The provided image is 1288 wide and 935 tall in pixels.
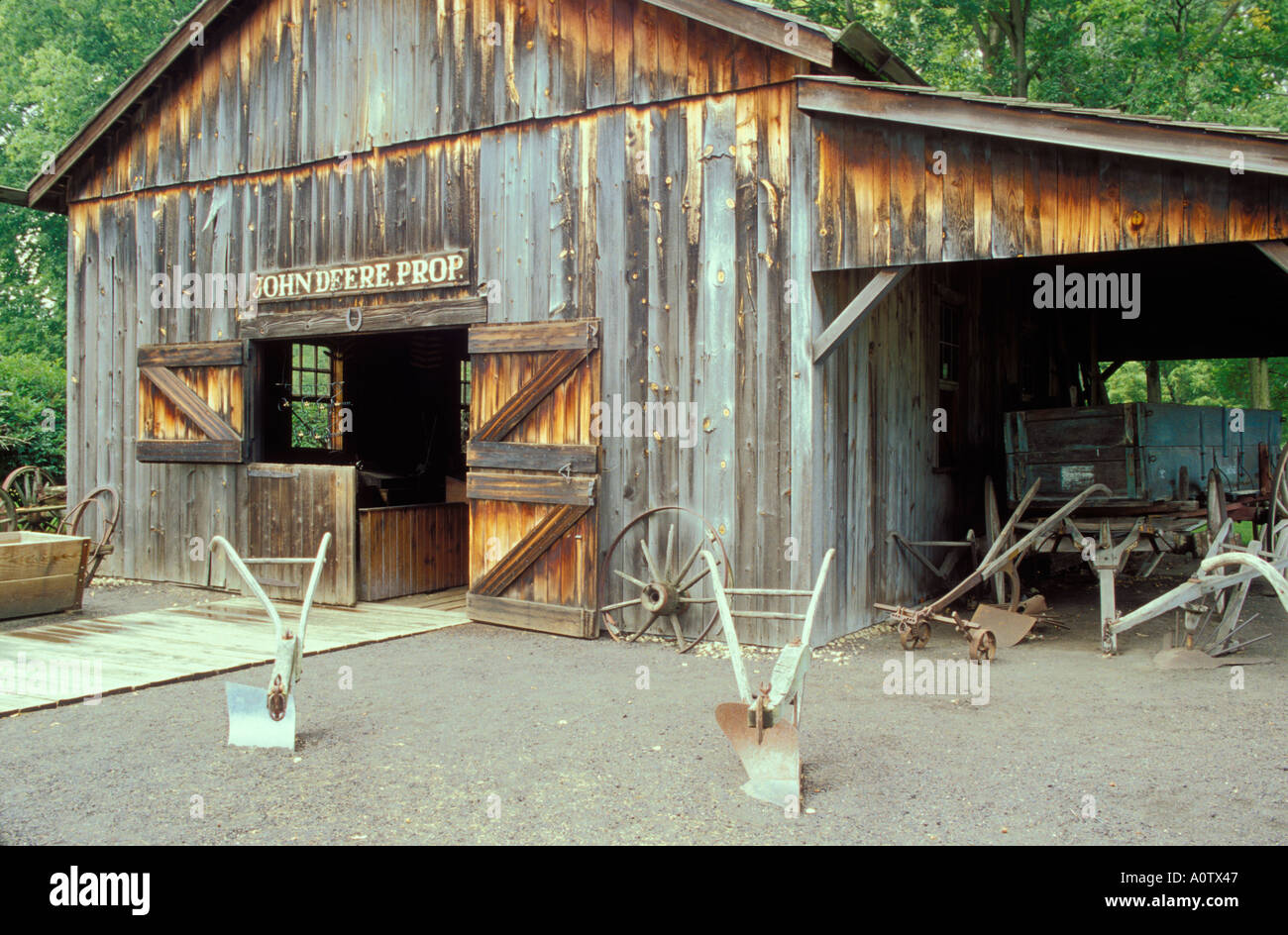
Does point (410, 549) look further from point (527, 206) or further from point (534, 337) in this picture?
point (527, 206)

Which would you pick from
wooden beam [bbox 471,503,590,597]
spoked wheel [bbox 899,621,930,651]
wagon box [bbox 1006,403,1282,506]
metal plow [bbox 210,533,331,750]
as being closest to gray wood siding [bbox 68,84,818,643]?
wooden beam [bbox 471,503,590,597]

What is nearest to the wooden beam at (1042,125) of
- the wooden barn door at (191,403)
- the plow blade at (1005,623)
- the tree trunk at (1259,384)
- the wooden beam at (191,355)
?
the plow blade at (1005,623)

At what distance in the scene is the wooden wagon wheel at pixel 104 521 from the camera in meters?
10.8

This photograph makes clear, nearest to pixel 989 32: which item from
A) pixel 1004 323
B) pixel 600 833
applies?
pixel 1004 323

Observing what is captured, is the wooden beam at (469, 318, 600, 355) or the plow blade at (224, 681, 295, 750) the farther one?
the wooden beam at (469, 318, 600, 355)

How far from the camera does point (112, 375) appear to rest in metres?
12.3

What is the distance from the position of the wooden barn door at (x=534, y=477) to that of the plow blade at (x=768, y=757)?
412cm

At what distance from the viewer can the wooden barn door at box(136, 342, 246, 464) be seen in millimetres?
11188

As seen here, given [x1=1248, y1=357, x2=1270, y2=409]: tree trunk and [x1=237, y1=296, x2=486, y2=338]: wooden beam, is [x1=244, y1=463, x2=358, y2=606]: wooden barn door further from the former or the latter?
[x1=1248, y1=357, x2=1270, y2=409]: tree trunk

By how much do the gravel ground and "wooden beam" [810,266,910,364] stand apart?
8.18ft

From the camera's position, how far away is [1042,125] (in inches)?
269

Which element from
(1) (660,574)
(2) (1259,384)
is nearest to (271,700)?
(1) (660,574)

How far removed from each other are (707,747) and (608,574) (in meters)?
3.46

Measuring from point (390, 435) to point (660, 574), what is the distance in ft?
22.5
